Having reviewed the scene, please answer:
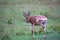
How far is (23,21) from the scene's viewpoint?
8.34 feet

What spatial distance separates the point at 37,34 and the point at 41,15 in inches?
10.6

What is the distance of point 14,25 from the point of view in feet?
8.30

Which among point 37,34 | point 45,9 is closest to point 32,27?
point 37,34

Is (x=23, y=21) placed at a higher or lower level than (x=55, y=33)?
higher

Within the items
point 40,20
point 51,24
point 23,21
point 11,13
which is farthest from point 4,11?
point 51,24

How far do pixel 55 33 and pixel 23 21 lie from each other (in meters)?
0.47

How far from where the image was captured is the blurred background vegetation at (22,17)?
8.21ft

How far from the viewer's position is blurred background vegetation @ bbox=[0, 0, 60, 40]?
2504 mm

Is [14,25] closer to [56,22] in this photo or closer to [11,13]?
[11,13]

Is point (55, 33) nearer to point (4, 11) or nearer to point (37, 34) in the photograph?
point (37, 34)

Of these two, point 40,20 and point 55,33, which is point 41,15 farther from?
point 55,33

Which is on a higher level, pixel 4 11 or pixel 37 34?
pixel 4 11

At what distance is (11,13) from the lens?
2547 millimetres

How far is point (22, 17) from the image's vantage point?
2553 millimetres
